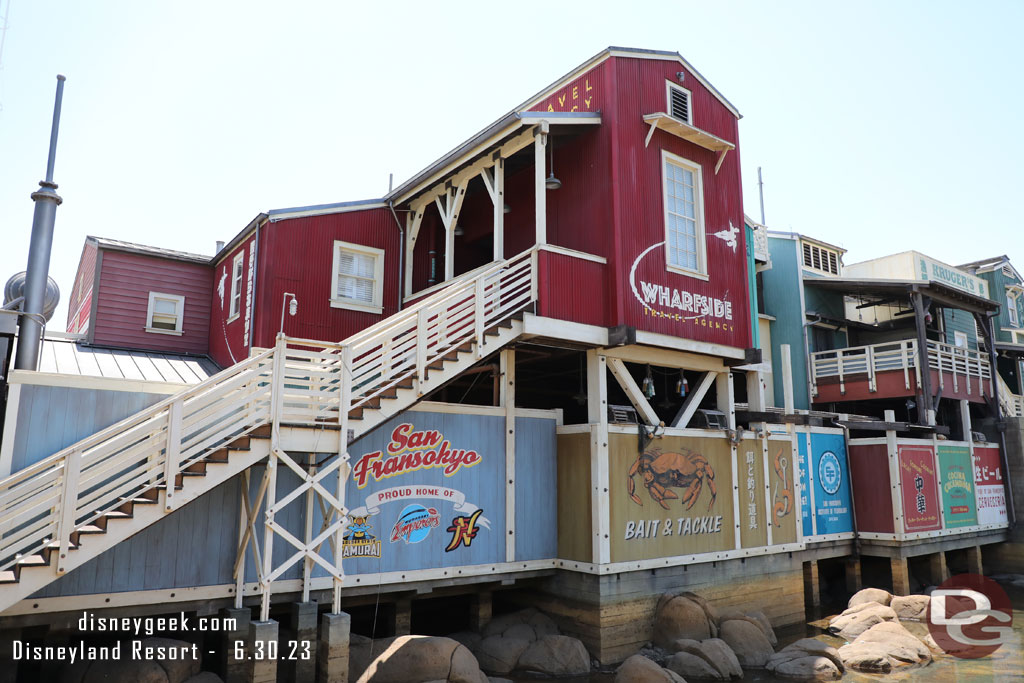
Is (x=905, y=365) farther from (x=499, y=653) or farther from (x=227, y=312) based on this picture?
(x=227, y=312)

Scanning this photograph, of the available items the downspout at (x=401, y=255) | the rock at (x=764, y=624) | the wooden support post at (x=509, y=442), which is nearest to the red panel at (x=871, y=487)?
the rock at (x=764, y=624)

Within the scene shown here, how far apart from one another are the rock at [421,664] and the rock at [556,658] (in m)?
1.58

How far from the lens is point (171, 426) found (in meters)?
8.42

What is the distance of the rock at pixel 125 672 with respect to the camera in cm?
852

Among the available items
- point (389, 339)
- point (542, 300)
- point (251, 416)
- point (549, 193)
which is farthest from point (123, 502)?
point (549, 193)

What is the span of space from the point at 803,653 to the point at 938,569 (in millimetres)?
9278

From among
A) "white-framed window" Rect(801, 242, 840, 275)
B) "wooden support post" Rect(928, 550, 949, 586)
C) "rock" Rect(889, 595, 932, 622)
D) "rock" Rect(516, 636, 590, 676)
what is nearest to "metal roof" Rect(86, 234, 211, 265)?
"rock" Rect(516, 636, 590, 676)

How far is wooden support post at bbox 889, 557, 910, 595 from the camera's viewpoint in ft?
56.9

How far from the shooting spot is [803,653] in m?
12.3

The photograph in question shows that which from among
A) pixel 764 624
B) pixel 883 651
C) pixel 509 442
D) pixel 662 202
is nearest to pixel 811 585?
pixel 764 624

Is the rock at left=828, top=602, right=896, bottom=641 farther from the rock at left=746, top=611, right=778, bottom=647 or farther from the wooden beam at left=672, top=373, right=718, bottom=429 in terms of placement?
the wooden beam at left=672, top=373, right=718, bottom=429

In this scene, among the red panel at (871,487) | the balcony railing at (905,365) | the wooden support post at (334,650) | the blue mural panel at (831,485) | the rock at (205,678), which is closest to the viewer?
the rock at (205,678)

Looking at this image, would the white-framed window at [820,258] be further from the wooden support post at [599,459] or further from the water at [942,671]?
the wooden support post at [599,459]

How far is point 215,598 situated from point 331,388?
3126 millimetres
